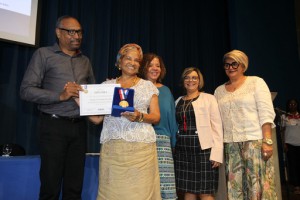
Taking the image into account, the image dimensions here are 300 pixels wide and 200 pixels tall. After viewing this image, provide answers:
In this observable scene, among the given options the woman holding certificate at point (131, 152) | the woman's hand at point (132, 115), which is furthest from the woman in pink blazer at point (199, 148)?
the woman's hand at point (132, 115)

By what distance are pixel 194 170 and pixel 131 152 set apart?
2.68 feet

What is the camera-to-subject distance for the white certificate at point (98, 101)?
1.73 m

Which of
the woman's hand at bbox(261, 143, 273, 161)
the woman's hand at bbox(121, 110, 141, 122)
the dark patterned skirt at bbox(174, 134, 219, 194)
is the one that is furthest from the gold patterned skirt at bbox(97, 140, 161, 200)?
the woman's hand at bbox(261, 143, 273, 161)

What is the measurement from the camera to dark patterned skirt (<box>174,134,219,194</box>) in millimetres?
2232

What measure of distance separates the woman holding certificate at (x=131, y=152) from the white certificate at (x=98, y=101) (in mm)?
92

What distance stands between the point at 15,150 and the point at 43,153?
1009mm

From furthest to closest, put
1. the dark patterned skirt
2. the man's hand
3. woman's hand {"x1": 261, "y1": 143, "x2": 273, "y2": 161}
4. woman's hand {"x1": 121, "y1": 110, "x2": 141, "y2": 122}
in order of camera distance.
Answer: the dark patterned skirt, woman's hand {"x1": 261, "y1": 143, "x2": 273, "y2": 161}, the man's hand, woman's hand {"x1": 121, "y1": 110, "x2": 141, "y2": 122}

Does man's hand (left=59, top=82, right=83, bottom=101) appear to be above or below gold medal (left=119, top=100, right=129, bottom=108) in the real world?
above

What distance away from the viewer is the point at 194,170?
7.38 feet

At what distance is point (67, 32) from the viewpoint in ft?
6.47

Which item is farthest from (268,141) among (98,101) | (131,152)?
(98,101)

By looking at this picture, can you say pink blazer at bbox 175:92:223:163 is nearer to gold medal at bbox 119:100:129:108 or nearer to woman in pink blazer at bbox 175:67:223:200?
woman in pink blazer at bbox 175:67:223:200

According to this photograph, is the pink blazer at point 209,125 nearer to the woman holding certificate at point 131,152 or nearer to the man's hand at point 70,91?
the woman holding certificate at point 131,152

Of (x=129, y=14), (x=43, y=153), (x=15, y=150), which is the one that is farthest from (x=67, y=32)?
(x=129, y=14)
